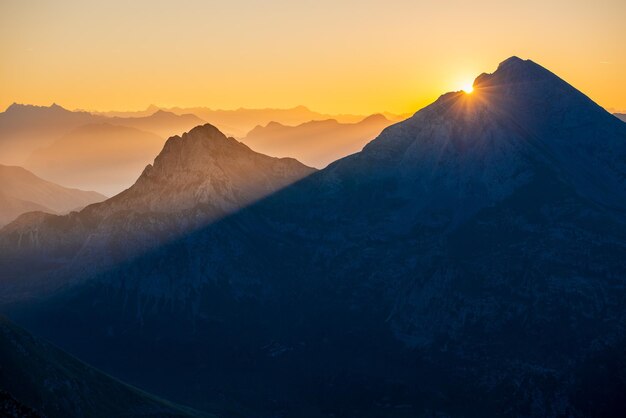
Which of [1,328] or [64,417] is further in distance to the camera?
[1,328]

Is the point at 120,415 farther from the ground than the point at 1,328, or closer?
closer

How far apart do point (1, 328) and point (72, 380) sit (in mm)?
23589

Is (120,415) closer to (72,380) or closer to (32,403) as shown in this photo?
(72,380)

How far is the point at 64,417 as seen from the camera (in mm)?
181250

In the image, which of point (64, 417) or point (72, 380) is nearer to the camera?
point (64, 417)

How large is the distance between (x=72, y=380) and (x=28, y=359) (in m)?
13.6

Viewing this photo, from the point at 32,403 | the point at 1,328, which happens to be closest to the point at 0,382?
the point at 32,403

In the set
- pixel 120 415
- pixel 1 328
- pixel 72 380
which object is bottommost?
pixel 120 415

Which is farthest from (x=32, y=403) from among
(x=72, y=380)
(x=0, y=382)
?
(x=72, y=380)

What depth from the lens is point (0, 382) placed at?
172 m

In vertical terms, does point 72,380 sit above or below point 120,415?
above

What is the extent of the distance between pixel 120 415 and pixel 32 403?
1170 inches

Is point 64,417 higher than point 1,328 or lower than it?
lower

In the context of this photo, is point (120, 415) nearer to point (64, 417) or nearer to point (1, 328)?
point (64, 417)
